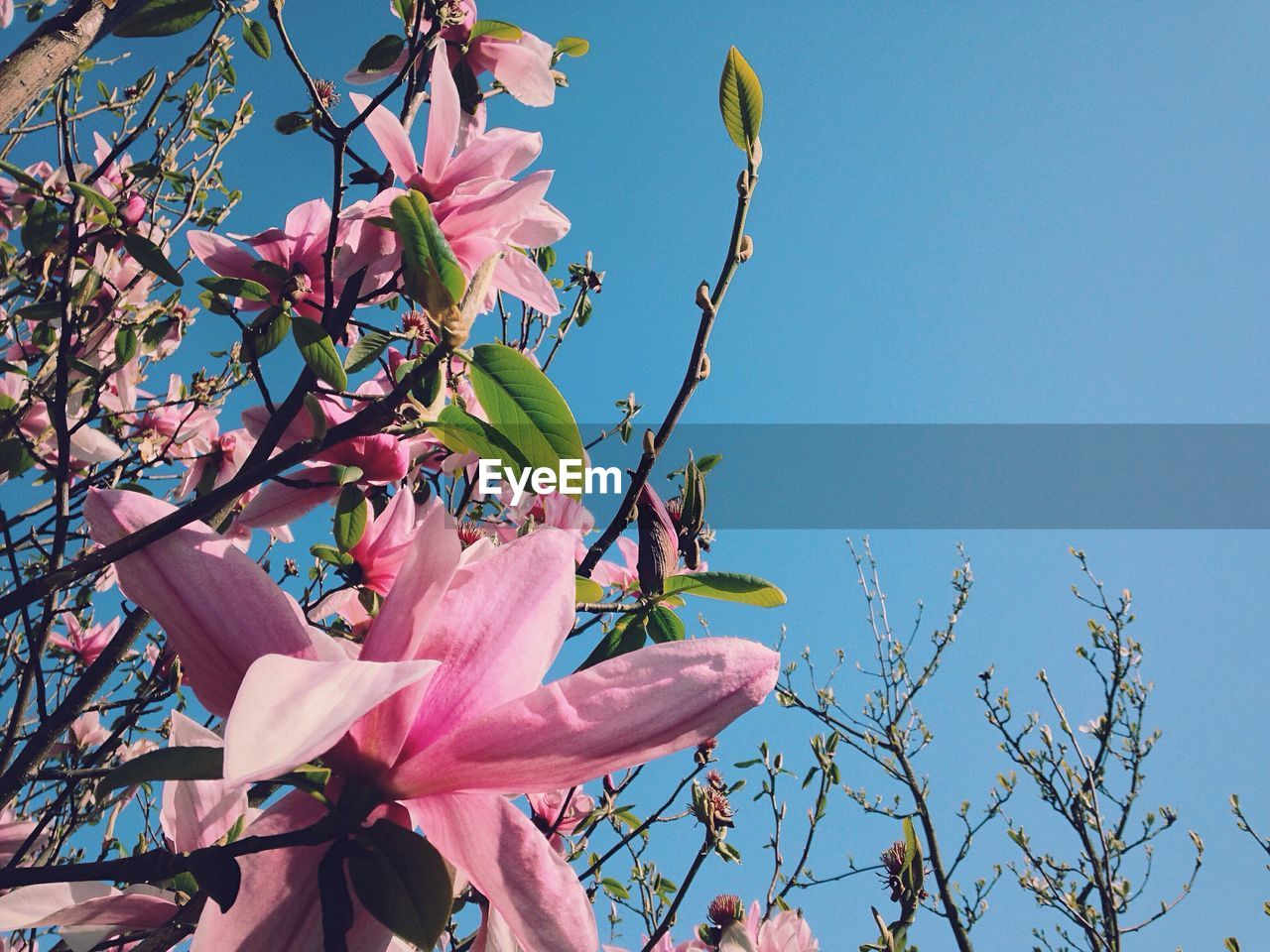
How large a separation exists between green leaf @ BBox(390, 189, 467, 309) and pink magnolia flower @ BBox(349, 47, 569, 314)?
0.89 feet

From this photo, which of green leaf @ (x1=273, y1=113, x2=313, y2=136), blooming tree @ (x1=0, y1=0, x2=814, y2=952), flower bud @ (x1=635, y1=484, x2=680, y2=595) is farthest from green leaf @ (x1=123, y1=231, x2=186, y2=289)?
flower bud @ (x1=635, y1=484, x2=680, y2=595)

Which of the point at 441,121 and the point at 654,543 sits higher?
the point at 441,121

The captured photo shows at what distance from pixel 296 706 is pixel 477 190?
0.72 metres

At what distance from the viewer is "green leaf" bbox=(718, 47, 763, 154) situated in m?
A: 0.79

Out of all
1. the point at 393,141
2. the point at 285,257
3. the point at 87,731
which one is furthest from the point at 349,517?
the point at 87,731

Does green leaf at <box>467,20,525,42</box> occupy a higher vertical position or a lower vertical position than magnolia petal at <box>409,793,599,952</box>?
higher

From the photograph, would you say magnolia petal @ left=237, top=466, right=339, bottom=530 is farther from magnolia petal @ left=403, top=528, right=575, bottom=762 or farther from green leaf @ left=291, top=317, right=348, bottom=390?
magnolia petal @ left=403, top=528, right=575, bottom=762

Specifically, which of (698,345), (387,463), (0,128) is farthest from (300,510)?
(0,128)

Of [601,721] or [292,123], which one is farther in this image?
[292,123]

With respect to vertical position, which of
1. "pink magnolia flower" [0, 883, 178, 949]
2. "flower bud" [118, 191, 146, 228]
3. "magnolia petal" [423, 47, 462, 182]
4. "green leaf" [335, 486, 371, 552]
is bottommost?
"pink magnolia flower" [0, 883, 178, 949]

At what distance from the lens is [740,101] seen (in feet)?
2.64

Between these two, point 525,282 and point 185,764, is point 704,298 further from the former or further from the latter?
point 185,764

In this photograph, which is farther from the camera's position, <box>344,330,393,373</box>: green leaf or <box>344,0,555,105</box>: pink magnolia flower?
<box>344,0,555,105</box>: pink magnolia flower

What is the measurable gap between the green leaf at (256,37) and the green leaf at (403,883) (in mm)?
1183
